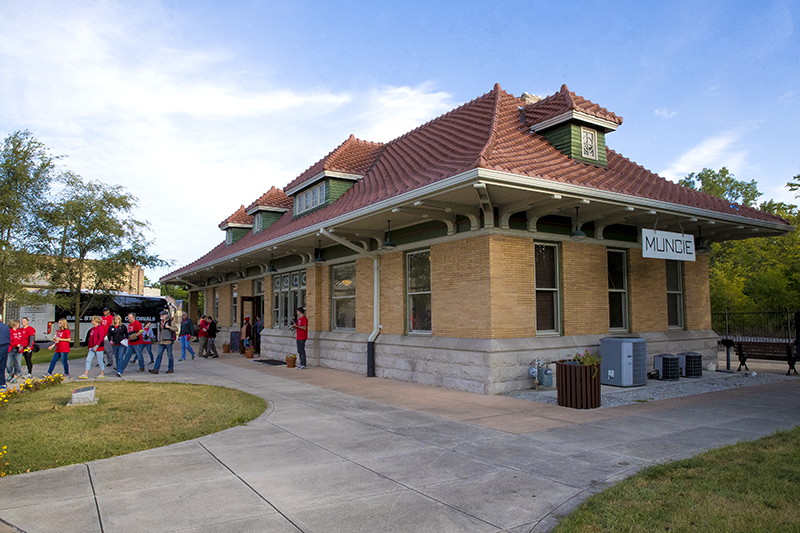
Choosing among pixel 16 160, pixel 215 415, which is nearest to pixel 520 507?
pixel 215 415

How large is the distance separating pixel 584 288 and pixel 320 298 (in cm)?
859

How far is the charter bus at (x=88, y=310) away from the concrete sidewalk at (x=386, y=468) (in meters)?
25.8

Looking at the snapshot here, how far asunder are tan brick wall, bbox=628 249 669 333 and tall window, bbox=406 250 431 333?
17.5ft

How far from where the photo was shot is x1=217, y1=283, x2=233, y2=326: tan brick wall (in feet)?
86.9

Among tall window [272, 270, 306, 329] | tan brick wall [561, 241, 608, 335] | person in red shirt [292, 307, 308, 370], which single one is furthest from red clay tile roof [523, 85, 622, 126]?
tall window [272, 270, 306, 329]

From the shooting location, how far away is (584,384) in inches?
369

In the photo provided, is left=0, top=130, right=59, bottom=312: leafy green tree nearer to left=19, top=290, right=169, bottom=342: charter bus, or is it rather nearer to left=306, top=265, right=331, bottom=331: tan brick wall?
left=19, top=290, right=169, bottom=342: charter bus

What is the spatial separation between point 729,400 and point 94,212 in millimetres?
29192

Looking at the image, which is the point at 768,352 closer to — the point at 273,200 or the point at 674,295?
the point at 674,295

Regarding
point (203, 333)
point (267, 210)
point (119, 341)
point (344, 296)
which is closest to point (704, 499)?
point (344, 296)

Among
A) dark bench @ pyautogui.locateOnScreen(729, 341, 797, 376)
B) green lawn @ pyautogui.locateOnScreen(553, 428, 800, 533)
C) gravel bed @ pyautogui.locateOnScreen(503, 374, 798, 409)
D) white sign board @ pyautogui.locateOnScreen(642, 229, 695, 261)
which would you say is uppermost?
white sign board @ pyautogui.locateOnScreen(642, 229, 695, 261)

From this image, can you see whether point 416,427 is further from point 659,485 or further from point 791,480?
point 791,480

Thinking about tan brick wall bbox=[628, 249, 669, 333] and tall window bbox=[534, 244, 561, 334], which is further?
tan brick wall bbox=[628, 249, 669, 333]

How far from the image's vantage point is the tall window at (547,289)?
12.1m
